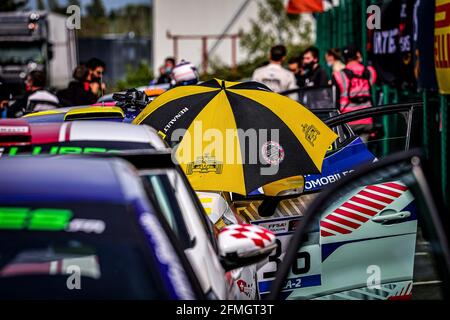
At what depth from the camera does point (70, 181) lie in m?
3.68

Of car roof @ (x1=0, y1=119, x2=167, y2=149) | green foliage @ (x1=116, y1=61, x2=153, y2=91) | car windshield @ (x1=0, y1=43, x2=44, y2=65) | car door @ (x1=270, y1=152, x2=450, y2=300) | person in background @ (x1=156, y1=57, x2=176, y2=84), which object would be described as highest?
car roof @ (x1=0, y1=119, x2=167, y2=149)

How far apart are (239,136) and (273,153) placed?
0.24 m

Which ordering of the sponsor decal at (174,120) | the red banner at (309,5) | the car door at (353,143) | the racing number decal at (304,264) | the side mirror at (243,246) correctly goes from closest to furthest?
1. the side mirror at (243,246)
2. the racing number decal at (304,264)
3. the sponsor decal at (174,120)
4. the car door at (353,143)
5. the red banner at (309,5)

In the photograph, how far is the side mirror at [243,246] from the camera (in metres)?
4.04

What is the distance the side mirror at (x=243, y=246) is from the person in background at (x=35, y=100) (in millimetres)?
9107

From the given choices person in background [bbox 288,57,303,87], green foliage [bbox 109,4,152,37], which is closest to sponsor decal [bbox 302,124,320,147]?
person in background [bbox 288,57,303,87]

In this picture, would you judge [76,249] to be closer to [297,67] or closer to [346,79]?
[346,79]

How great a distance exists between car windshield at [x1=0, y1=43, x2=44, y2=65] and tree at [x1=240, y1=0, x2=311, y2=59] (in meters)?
9.08

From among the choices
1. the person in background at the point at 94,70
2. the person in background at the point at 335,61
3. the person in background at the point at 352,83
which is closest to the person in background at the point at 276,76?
the person in background at the point at 335,61

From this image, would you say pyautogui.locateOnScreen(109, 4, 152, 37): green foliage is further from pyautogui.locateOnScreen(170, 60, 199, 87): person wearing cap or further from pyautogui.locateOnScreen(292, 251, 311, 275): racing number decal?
pyautogui.locateOnScreen(292, 251, 311, 275): racing number decal

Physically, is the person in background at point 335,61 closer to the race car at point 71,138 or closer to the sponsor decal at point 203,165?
the sponsor decal at point 203,165

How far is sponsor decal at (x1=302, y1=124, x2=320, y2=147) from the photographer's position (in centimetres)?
677

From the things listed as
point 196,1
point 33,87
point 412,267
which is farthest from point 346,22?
point 196,1
